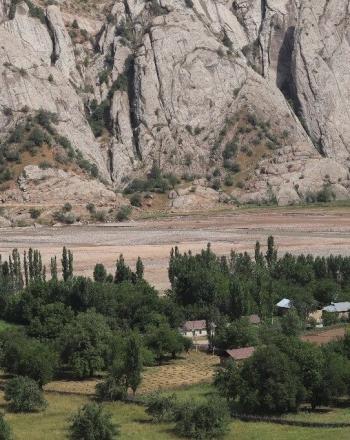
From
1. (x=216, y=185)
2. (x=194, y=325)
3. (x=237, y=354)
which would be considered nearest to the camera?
(x=237, y=354)

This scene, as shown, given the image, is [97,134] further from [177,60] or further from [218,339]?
[218,339]

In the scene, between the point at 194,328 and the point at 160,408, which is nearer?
the point at 160,408

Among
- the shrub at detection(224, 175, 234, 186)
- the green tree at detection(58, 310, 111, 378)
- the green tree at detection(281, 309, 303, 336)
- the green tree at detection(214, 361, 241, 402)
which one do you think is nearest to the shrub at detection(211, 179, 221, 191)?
the shrub at detection(224, 175, 234, 186)

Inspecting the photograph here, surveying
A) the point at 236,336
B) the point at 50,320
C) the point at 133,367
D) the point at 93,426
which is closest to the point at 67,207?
the point at 50,320

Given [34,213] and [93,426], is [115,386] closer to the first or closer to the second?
[93,426]

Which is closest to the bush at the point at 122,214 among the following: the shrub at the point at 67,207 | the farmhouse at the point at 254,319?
the shrub at the point at 67,207

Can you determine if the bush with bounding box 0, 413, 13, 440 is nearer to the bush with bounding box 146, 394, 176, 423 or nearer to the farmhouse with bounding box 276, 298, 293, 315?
the bush with bounding box 146, 394, 176, 423

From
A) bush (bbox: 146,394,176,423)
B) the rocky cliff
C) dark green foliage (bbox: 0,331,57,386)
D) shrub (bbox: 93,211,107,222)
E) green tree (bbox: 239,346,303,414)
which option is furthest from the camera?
the rocky cliff

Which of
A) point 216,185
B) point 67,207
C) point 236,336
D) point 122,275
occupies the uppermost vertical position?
point 216,185
